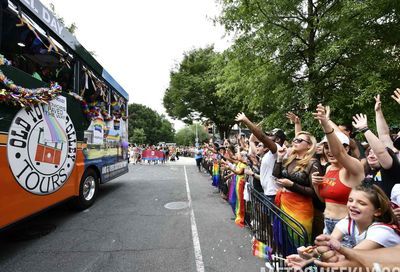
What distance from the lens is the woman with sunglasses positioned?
3.13m

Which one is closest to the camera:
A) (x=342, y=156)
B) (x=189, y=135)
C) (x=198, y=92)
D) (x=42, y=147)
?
(x=342, y=156)

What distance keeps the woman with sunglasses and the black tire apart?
4790 mm

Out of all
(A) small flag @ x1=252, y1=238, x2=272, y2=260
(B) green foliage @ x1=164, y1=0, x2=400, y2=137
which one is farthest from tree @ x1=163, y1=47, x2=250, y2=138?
(A) small flag @ x1=252, y1=238, x2=272, y2=260

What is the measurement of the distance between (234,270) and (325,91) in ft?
19.8

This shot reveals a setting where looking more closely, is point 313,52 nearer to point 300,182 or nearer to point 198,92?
point 300,182

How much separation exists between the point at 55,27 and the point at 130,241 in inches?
172

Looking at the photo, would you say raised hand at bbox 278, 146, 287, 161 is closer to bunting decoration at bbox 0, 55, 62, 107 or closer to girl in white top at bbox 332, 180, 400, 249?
girl in white top at bbox 332, 180, 400, 249

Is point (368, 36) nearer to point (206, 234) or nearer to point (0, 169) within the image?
point (206, 234)

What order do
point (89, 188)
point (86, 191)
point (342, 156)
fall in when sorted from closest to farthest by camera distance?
point (342, 156), point (86, 191), point (89, 188)

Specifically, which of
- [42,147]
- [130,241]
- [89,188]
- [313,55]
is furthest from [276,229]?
[313,55]

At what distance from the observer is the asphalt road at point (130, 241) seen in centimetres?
Result: 344

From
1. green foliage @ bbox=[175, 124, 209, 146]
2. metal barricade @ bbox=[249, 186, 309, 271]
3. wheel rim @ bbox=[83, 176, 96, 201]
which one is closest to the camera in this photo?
metal barricade @ bbox=[249, 186, 309, 271]

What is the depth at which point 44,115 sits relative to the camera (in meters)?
4.29

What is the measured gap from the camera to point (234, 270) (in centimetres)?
329
